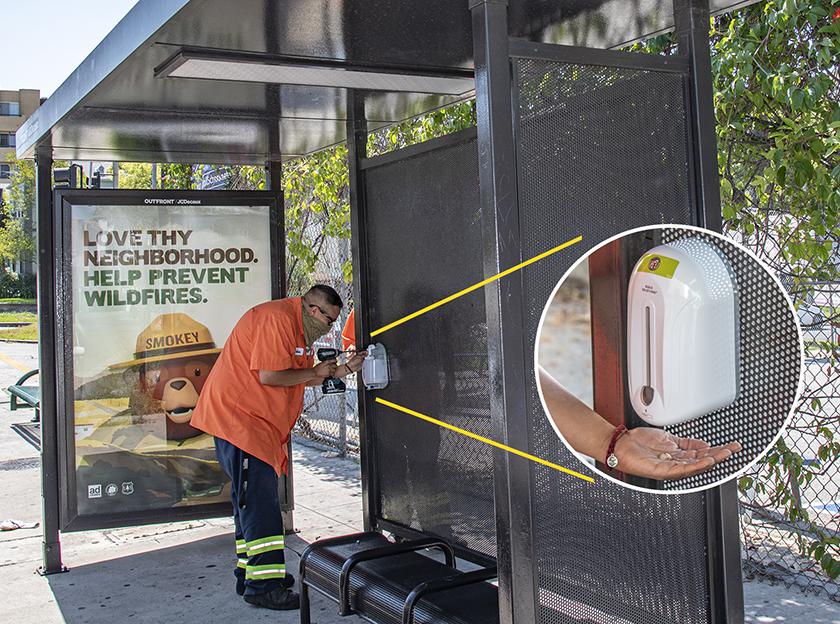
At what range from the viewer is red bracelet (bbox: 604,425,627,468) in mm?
3062

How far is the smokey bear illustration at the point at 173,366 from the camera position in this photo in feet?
21.3

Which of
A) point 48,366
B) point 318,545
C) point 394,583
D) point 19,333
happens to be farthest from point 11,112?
point 394,583

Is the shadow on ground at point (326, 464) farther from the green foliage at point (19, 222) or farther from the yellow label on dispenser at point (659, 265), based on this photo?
the green foliage at point (19, 222)

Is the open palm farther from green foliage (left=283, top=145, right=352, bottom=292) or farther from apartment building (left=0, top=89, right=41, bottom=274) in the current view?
apartment building (left=0, top=89, right=41, bottom=274)

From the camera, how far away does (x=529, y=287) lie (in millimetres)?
3006

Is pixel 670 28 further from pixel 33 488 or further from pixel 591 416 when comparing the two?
pixel 33 488

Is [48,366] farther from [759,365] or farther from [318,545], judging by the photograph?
[759,365]

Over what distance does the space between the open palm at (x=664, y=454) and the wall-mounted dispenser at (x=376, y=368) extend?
2145 mm

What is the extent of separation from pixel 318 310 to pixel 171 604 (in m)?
1.82

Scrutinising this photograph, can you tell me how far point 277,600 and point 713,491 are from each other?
274cm

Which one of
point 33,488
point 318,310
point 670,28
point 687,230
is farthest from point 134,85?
point 33,488

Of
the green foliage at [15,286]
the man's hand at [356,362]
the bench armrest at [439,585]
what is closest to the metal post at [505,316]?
the bench armrest at [439,585]

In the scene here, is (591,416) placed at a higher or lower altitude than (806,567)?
higher

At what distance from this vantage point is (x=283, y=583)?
5.24m
